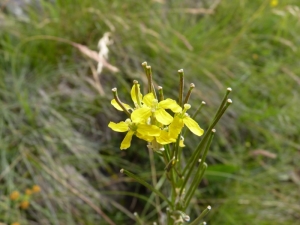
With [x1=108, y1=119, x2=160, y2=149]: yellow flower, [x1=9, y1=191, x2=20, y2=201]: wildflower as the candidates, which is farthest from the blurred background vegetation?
[x1=108, y1=119, x2=160, y2=149]: yellow flower

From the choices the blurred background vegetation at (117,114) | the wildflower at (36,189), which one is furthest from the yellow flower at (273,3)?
the wildflower at (36,189)

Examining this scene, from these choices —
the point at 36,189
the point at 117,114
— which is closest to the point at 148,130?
the point at 36,189

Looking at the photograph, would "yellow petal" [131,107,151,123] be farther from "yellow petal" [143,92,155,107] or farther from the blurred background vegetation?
the blurred background vegetation

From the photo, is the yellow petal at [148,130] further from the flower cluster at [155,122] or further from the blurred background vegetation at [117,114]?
the blurred background vegetation at [117,114]

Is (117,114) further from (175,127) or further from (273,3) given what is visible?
(273,3)

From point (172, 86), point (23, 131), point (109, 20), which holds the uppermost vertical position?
point (109, 20)

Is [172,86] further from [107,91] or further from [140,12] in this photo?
[140,12]

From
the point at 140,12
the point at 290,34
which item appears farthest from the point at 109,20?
the point at 290,34
